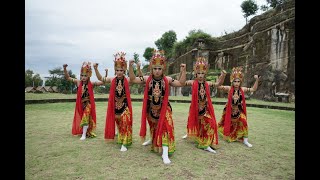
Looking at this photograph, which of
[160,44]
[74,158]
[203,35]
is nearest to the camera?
[74,158]

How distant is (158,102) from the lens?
467 centimetres

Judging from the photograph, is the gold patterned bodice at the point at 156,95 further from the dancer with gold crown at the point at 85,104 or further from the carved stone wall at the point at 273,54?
the carved stone wall at the point at 273,54

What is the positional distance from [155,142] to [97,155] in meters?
1.10

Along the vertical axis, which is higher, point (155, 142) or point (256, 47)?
point (256, 47)

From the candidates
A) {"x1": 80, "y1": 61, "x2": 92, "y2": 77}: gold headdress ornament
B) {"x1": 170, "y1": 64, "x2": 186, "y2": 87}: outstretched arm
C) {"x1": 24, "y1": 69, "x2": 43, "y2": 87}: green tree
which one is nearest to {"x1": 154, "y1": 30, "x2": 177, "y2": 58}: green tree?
{"x1": 24, "y1": 69, "x2": 43, "y2": 87}: green tree

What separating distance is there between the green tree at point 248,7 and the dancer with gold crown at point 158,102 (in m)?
35.3

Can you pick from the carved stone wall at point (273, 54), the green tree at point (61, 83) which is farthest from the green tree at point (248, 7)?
the green tree at point (61, 83)

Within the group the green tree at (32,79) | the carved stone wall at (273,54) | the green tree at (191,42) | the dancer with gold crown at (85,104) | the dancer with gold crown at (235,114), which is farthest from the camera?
the green tree at (32,79)

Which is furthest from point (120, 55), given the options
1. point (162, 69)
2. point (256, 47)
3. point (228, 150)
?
point (256, 47)

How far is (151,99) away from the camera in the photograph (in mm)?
4738

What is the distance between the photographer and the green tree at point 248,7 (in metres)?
35.2
